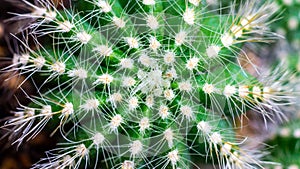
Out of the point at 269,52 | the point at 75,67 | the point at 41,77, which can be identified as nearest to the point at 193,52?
the point at 75,67

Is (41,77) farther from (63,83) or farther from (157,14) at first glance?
(157,14)

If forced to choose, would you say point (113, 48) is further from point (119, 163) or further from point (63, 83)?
point (119, 163)

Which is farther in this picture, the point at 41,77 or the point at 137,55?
the point at 41,77

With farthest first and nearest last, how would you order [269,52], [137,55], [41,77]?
[269,52]
[41,77]
[137,55]

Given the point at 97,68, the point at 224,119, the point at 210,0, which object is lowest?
the point at 224,119

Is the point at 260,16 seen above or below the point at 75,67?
above

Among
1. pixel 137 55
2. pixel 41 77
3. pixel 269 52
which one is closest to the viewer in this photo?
pixel 137 55
